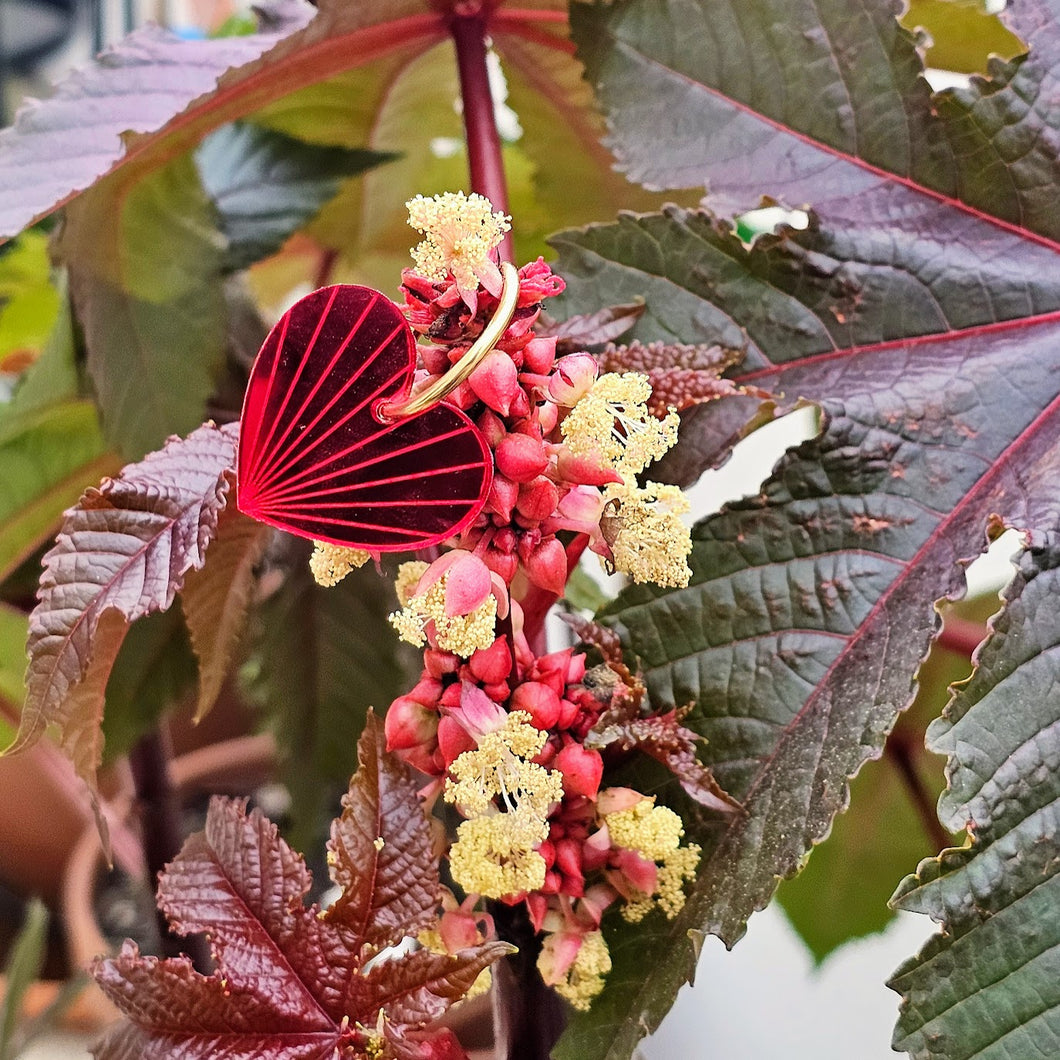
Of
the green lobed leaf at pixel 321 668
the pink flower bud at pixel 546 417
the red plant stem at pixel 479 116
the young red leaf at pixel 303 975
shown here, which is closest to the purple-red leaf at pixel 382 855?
the young red leaf at pixel 303 975

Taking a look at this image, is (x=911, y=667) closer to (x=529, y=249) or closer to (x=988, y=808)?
(x=988, y=808)

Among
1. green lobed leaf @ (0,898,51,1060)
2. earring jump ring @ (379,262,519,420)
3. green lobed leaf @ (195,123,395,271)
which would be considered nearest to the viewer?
earring jump ring @ (379,262,519,420)

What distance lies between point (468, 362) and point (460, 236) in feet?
0.11

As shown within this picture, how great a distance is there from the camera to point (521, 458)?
9.3 inches

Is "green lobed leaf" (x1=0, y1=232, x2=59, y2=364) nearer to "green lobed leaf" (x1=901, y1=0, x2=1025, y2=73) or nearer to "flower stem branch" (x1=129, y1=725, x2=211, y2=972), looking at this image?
"flower stem branch" (x1=129, y1=725, x2=211, y2=972)

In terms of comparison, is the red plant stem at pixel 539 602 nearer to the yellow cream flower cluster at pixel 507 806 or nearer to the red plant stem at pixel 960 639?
the yellow cream flower cluster at pixel 507 806

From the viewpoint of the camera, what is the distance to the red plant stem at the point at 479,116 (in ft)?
1.44

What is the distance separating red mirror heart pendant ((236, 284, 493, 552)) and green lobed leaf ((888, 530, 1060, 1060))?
170mm

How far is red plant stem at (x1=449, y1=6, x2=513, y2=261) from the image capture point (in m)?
0.44

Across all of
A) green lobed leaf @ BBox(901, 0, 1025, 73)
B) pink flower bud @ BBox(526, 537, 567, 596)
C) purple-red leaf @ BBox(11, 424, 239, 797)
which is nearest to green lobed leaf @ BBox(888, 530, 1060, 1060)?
pink flower bud @ BBox(526, 537, 567, 596)

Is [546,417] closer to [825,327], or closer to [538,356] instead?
[538,356]

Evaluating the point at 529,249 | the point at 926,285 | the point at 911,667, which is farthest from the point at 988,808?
the point at 529,249

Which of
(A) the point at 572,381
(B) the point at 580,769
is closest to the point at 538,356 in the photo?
(A) the point at 572,381

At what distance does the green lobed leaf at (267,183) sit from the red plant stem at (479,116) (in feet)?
0.30
